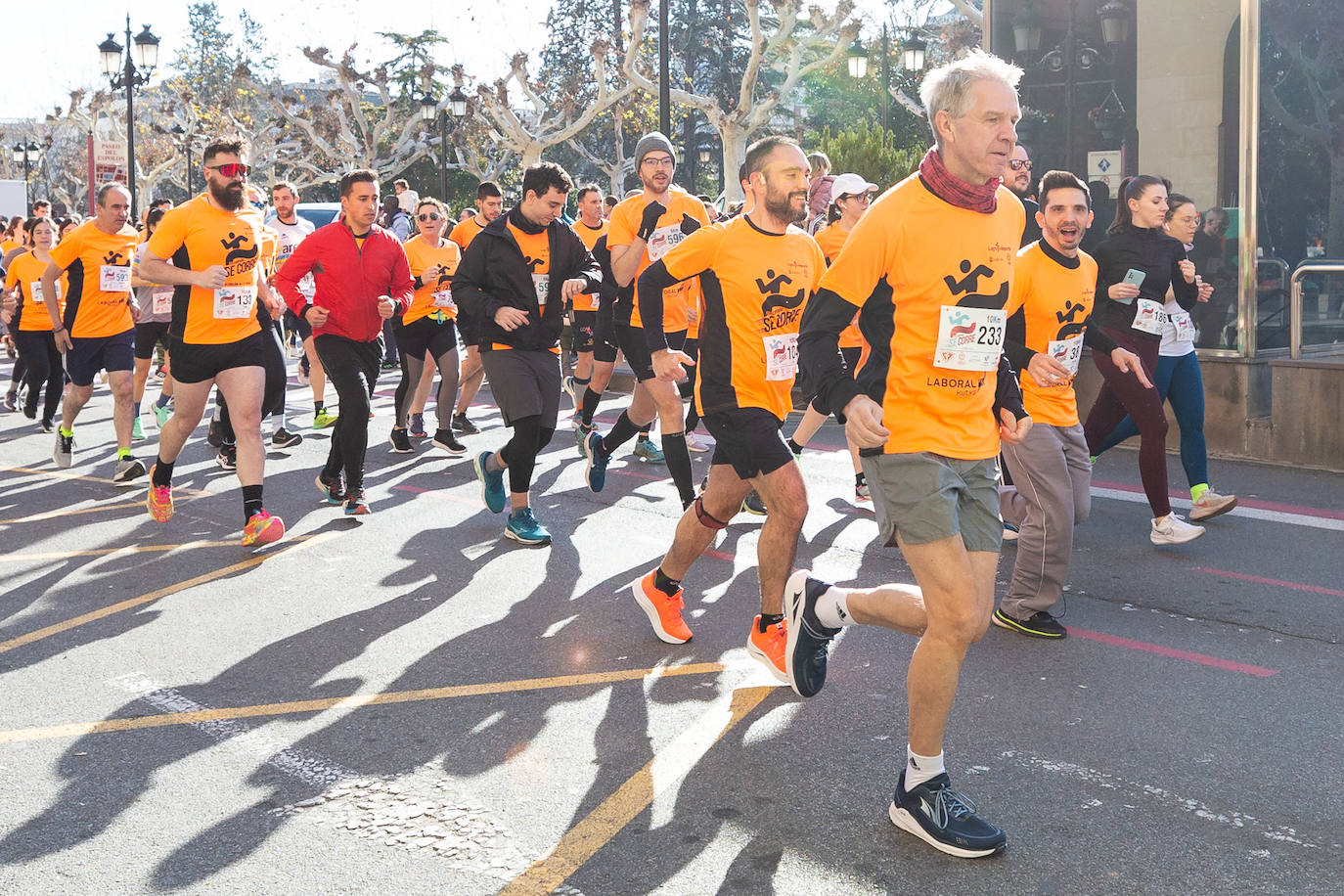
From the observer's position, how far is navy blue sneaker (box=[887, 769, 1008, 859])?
11.3ft

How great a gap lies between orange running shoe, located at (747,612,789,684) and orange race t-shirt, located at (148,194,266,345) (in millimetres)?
3776

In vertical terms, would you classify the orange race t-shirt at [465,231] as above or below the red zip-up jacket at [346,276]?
above

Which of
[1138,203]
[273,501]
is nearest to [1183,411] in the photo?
[1138,203]

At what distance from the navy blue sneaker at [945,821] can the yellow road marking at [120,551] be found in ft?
15.9

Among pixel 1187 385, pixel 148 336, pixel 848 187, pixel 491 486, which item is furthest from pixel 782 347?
pixel 148 336

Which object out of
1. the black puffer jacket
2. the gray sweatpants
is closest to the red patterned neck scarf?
the gray sweatpants

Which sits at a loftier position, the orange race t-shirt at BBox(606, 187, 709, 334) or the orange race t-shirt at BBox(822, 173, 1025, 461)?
the orange race t-shirt at BBox(606, 187, 709, 334)

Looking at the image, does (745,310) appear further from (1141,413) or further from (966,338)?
(1141,413)

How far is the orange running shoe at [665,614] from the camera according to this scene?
214 inches

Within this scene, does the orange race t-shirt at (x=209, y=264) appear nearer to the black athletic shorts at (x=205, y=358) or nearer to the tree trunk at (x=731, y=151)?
the black athletic shorts at (x=205, y=358)

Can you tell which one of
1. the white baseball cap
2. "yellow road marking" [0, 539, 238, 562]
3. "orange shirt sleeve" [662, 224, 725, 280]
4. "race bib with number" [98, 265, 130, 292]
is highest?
the white baseball cap

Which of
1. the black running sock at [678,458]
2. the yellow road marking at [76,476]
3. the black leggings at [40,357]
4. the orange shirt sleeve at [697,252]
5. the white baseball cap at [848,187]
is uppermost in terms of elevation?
the white baseball cap at [848,187]

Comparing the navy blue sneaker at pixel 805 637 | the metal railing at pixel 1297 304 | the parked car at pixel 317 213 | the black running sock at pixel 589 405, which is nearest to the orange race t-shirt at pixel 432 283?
the black running sock at pixel 589 405

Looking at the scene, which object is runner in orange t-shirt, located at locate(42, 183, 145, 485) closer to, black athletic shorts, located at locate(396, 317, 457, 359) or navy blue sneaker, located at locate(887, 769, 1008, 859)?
black athletic shorts, located at locate(396, 317, 457, 359)
